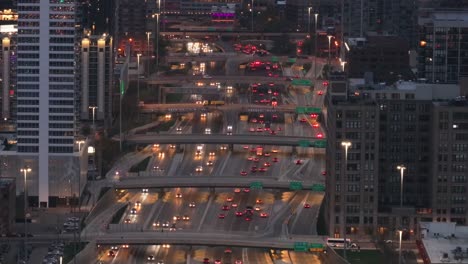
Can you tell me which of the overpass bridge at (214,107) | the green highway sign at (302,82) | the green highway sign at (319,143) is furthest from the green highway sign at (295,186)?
the green highway sign at (302,82)

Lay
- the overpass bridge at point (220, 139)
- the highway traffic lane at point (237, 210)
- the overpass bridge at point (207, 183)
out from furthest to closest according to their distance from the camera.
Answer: the overpass bridge at point (220, 139) → the overpass bridge at point (207, 183) → the highway traffic lane at point (237, 210)

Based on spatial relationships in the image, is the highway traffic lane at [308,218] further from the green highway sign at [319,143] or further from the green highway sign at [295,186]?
the green highway sign at [319,143]

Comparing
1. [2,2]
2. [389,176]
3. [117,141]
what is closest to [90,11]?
[2,2]

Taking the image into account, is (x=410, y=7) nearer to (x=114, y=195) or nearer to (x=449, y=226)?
(x=114, y=195)

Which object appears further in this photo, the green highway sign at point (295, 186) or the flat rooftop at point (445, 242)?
the green highway sign at point (295, 186)

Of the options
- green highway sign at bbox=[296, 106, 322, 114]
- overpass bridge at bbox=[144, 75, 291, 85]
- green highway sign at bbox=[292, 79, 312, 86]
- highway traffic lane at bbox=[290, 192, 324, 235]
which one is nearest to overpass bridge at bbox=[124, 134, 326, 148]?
green highway sign at bbox=[296, 106, 322, 114]

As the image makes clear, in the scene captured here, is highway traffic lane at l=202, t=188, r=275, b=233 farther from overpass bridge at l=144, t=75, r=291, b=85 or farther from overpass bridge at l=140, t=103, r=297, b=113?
overpass bridge at l=144, t=75, r=291, b=85
